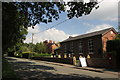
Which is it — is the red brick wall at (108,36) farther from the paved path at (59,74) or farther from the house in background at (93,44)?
the paved path at (59,74)

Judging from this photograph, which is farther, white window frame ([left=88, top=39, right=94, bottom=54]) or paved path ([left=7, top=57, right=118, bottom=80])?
white window frame ([left=88, top=39, right=94, bottom=54])

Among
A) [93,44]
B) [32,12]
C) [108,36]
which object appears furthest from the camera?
[93,44]

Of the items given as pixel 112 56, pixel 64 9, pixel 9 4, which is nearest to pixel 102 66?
pixel 112 56

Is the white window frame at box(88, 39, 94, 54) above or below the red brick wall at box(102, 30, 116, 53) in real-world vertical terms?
below


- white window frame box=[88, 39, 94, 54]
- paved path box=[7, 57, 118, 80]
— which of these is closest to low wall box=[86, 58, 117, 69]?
paved path box=[7, 57, 118, 80]

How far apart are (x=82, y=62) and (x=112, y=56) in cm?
455

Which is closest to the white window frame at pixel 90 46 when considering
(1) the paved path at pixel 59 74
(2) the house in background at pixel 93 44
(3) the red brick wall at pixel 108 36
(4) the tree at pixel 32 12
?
(2) the house in background at pixel 93 44

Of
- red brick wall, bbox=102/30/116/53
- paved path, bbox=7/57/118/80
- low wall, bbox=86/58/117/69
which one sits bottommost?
paved path, bbox=7/57/118/80

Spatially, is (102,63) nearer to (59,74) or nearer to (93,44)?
(59,74)

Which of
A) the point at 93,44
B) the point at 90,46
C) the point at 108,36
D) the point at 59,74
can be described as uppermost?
the point at 108,36

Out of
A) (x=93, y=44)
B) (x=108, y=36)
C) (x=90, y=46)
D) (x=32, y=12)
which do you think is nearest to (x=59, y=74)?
(x=32, y=12)

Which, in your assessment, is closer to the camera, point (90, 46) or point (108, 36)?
point (108, 36)

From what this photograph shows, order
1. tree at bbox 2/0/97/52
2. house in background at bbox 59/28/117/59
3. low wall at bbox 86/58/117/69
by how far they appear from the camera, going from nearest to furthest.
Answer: tree at bbox 2/0/97/52
low wall at bbox 86/58/117/69
house in background at bbox 59/28/117/59

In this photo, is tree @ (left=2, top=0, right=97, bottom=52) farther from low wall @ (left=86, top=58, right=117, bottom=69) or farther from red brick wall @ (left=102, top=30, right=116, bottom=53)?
red brick wall @ (left=102, top=30, right=116, bottom=53)
